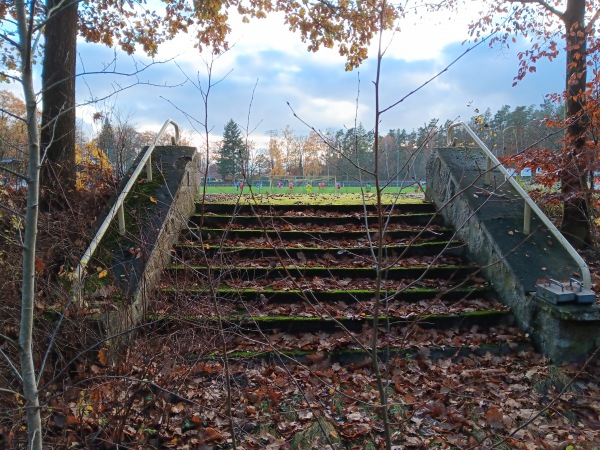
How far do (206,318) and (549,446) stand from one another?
8.03ft

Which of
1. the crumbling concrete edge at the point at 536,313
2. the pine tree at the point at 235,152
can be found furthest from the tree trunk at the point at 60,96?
the crumbling concrete edge at the point at 536,313

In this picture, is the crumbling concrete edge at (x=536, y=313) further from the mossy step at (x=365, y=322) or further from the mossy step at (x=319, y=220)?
the mossy step at (x=319, y=220)

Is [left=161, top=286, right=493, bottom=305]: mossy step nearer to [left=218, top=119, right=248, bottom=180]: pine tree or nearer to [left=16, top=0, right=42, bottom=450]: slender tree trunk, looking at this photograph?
[left=218, top=119, right=248, bottom=180]: pine tree

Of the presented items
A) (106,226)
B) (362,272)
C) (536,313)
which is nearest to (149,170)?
(106,226)

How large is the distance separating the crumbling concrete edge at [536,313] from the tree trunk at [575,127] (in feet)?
4.64

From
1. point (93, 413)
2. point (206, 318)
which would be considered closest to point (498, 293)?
point (206, 318)

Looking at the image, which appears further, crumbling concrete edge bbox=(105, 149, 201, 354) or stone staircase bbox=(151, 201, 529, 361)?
stone staircase bbox=(151, 201, 529, 361)

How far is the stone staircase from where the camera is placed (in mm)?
3828

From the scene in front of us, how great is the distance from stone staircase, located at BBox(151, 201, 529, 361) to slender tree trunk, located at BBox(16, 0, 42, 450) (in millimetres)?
1311

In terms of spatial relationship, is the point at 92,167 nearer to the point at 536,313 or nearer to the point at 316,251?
the point at 316,251

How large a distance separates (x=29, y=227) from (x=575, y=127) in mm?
6813

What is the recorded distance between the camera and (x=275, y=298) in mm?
4902

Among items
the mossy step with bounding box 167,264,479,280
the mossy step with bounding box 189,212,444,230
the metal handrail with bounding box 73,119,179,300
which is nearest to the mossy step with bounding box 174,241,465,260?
the mossy step with bounding box 167,264,479,280

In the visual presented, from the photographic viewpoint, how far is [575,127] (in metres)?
6.11
